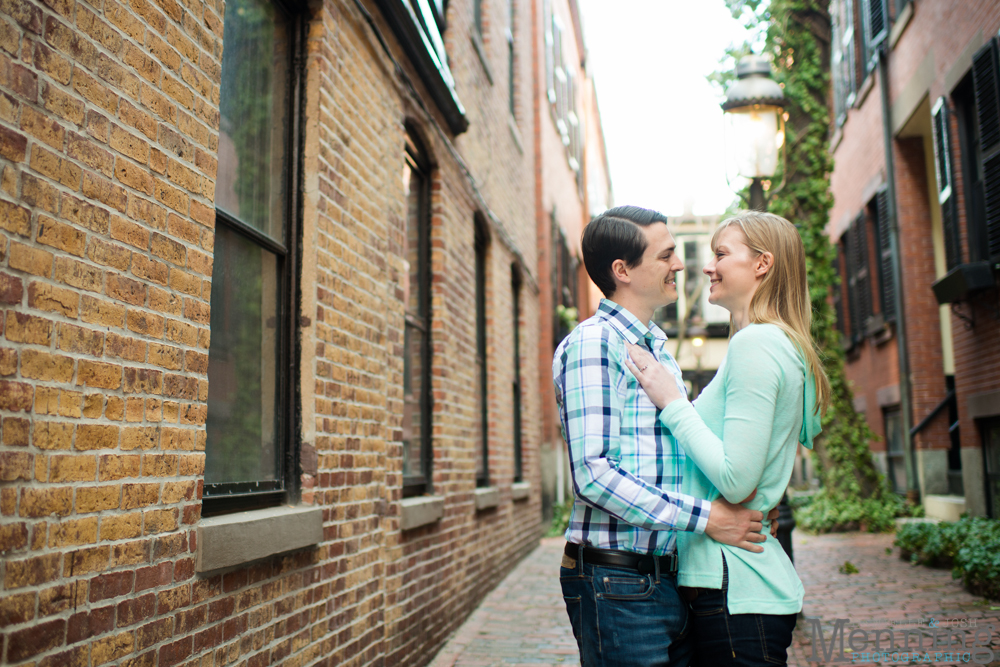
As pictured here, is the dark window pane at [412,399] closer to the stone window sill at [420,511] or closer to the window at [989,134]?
the stone window sill at [420,511]

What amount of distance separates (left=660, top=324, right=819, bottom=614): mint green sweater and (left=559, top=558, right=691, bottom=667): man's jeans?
0.09 meters

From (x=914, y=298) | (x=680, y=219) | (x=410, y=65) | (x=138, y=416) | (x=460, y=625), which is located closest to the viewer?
(x=138, y=416)

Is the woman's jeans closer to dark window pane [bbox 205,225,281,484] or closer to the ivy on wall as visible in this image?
dark window pane [bbox 205,225,281,484]

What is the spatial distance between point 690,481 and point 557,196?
1276cm

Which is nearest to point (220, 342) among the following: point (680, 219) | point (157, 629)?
point (157, 629)

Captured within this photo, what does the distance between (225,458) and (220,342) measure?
427 millimetres

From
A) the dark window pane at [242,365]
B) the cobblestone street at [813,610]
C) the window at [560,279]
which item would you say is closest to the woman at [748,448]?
the dark window pane at [242,365]

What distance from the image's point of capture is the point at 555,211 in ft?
45.6

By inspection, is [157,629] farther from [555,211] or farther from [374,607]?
[555,211]

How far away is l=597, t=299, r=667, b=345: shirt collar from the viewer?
2234 mm

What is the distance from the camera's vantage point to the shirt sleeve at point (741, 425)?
6.44 feet

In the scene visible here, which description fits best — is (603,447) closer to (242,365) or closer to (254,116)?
(242,365)

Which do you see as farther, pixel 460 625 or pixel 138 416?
pixel 460 625

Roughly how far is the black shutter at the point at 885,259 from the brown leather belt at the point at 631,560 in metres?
13.0
